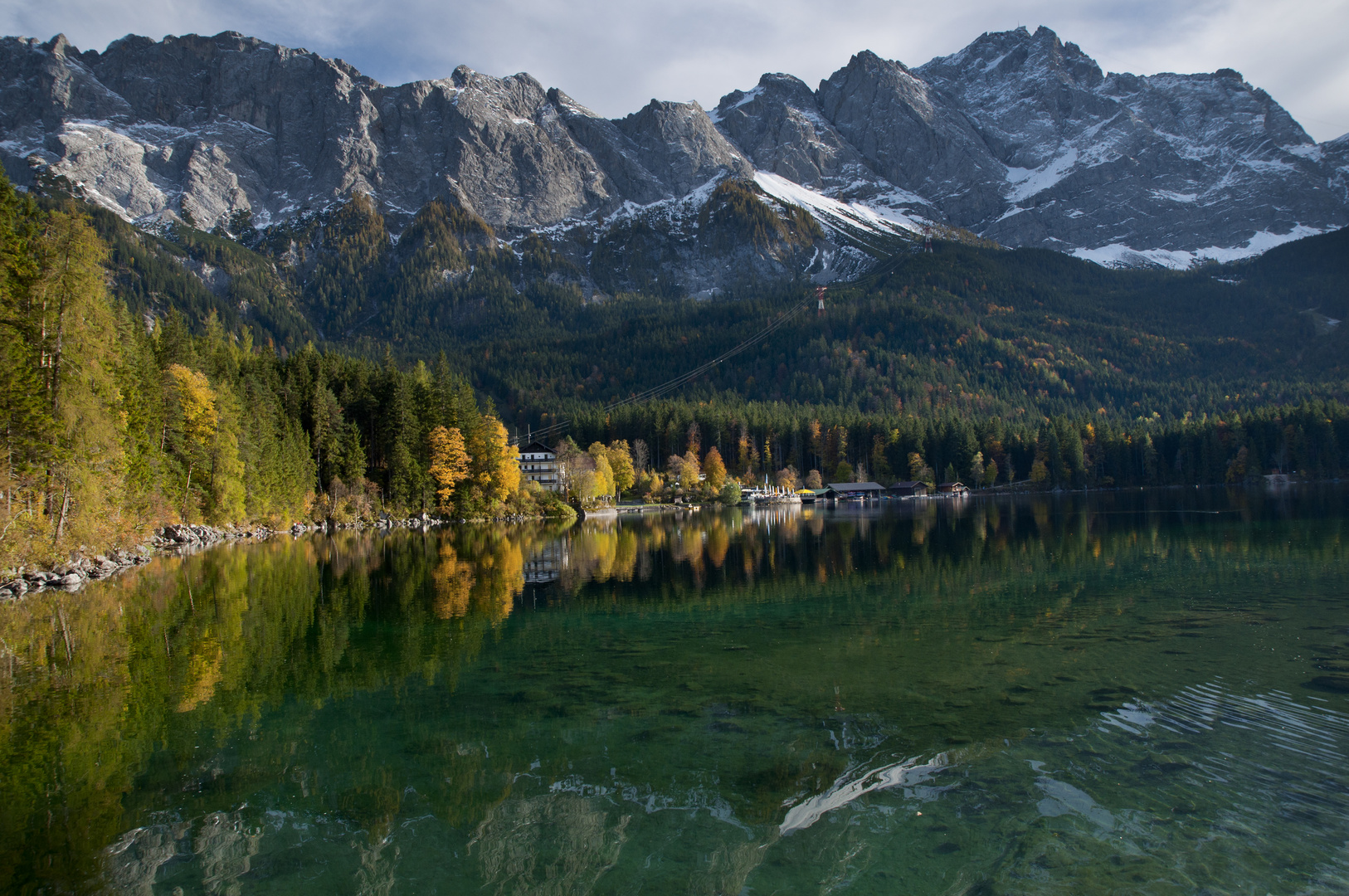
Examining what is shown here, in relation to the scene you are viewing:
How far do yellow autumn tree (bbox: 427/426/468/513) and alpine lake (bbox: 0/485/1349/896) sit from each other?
155 ft

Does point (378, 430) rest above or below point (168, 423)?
above

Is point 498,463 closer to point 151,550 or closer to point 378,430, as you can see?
point 378,430

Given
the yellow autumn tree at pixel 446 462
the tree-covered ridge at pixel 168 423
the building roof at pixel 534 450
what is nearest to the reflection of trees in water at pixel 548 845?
the tree-covered ridge at pixel 168 423

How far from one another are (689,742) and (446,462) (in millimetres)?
66960

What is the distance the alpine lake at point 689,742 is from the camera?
8.17m

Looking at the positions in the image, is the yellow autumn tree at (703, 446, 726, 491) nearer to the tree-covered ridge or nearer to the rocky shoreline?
the tree-covered ridge

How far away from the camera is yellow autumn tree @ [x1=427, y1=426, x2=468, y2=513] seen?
2896 inches

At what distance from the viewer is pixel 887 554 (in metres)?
39.7

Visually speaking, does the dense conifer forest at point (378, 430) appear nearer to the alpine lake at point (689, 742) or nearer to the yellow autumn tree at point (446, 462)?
the yellow autumn tree at point (446, 462)

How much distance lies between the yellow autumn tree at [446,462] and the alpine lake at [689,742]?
47263mm

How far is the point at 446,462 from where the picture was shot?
74562 mm

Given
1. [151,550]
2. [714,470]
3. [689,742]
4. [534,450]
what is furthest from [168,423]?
[714,470]

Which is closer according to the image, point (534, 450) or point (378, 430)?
point (378, 430)

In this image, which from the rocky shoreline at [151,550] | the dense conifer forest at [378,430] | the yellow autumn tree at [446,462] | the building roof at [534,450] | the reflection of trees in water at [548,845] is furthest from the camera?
the building roof at [534,450]
